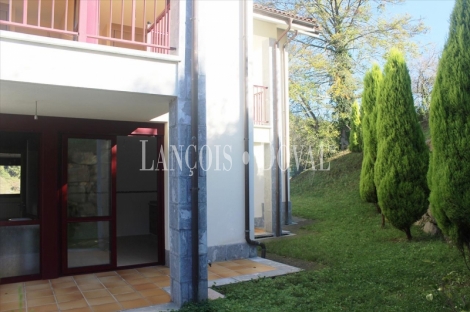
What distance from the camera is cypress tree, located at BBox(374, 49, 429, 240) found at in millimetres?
8211

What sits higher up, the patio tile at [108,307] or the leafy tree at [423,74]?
the leafy tree at [423,74]

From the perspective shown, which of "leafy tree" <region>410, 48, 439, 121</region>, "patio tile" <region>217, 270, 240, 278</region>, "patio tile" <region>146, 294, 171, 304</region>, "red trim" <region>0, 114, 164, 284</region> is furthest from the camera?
"leafy tree" <region>410, 48, 439, 121</region>

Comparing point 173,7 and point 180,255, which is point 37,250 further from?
point 173,7

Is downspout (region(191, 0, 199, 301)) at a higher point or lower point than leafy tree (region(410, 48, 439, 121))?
lower

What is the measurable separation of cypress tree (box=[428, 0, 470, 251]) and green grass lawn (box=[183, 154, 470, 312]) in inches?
37.9

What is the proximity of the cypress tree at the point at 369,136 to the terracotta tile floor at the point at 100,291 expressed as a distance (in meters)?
5.05

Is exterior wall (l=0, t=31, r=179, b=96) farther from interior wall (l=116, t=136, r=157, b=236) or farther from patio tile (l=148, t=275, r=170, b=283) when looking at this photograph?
interior wall (l=116, t=136, r=157, b=236)

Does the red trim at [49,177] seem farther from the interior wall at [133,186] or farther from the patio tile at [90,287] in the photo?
the interior wall at [133,186]

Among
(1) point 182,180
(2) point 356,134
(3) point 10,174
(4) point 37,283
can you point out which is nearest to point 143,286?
(4) point 37,283

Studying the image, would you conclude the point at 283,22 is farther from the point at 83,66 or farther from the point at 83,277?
the point at 83,277

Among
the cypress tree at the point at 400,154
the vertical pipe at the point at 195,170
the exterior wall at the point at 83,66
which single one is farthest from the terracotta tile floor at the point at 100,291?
the cypress tree at the point at 400,154

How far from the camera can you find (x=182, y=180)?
4.95 meters

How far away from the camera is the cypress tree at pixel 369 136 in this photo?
10398 mm

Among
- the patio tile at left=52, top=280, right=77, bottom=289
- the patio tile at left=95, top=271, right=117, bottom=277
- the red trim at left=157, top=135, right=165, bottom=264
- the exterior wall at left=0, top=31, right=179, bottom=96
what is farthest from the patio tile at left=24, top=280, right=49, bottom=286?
the exterior wall at left=0, top=31, right=179, bottom=96
